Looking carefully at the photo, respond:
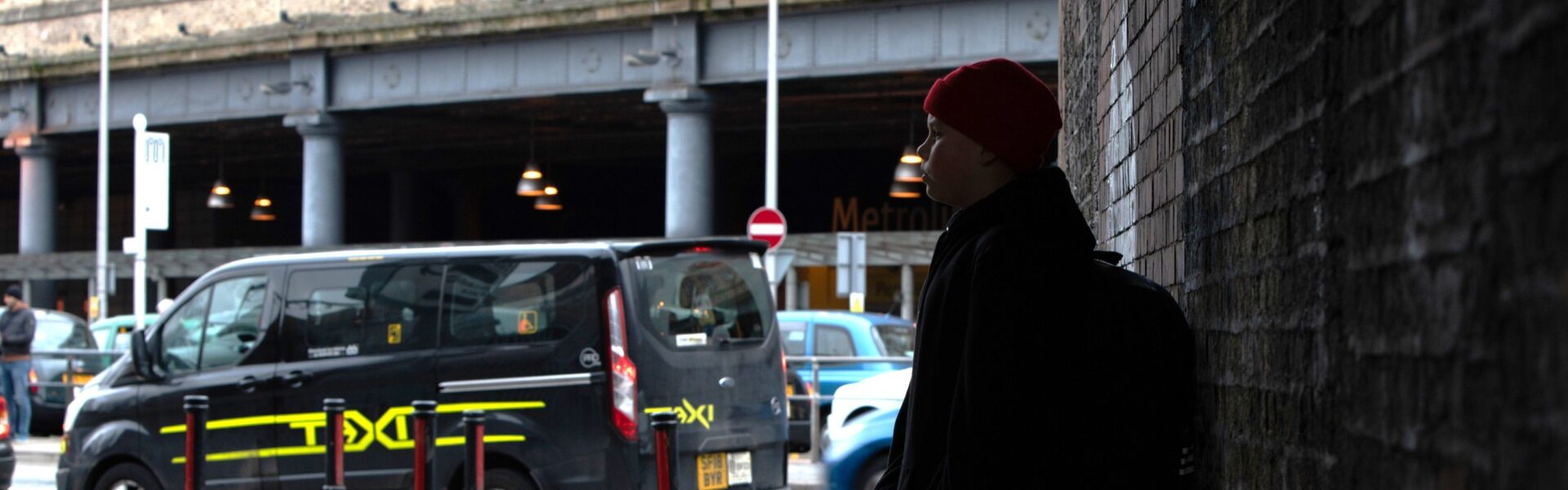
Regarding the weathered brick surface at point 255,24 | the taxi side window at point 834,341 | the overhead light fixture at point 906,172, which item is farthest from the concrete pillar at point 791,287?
the taxi side window at point 834,341

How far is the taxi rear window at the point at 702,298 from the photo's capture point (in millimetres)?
10445

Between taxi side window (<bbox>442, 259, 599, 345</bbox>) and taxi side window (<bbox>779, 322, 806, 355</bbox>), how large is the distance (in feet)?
24.9

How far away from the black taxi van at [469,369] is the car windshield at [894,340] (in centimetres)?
616

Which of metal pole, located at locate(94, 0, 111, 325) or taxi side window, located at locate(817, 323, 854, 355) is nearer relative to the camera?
taxi side window, located at locate(817, 323, 854, 355)

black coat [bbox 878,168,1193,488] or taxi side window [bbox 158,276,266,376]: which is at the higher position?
black coat [bbox 878,168,1193,488]

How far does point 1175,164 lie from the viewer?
3.44m

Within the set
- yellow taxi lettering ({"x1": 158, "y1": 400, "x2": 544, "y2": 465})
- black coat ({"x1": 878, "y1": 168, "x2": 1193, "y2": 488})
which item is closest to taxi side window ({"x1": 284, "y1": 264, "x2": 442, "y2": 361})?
yellow taxi lettering ({"x1": 158, "y1": 400, "x2": 544, "y2": 465})

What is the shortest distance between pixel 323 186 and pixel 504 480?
75.8 ft

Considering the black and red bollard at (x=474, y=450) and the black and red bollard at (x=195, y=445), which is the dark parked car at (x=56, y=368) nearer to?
the black and red bollard at (x=195, y=445)

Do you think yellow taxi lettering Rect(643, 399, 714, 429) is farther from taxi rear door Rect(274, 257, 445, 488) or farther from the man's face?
the man's face

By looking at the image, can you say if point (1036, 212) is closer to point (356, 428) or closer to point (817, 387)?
point (356, 428)

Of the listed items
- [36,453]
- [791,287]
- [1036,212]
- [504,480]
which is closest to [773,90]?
[791,287]

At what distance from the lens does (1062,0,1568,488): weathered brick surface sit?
4.35 feet

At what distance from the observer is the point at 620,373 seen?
1002 cm
